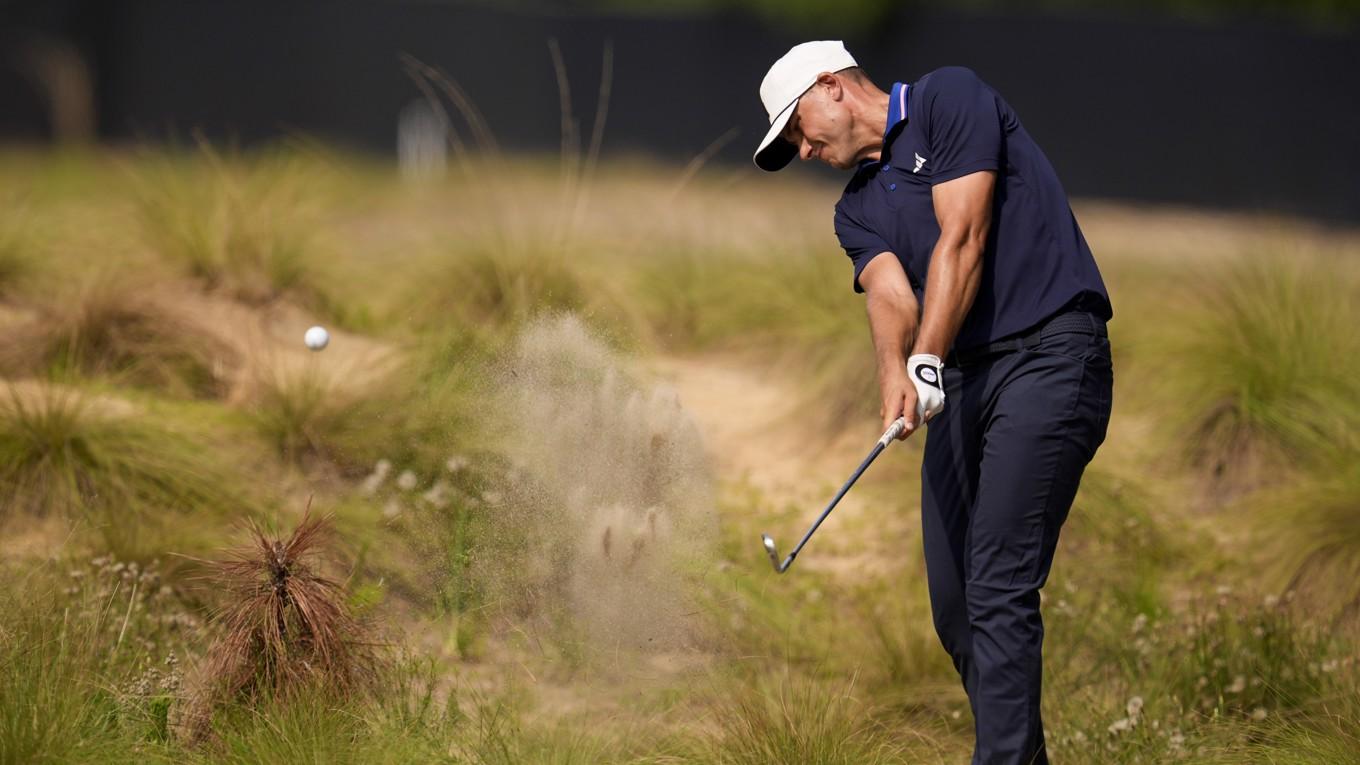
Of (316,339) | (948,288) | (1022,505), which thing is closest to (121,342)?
(316,339)

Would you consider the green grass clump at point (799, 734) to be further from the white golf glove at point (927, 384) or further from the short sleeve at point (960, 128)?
the short sleeve at point (960, 128)

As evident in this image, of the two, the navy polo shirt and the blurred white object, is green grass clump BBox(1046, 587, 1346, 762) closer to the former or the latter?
the navy polo shirt

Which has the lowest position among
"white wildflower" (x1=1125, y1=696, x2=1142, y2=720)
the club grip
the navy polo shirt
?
"white wildflower" (x1=1125, y1=696, x2=1142, y2=720)

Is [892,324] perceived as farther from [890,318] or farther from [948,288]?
[948,288]

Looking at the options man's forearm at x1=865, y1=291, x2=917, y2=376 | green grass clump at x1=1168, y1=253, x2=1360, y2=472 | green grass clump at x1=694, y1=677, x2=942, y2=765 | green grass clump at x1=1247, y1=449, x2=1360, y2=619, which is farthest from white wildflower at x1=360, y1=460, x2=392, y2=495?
green grass clump at x1=1168, y1=253, x2=1360, y2=472

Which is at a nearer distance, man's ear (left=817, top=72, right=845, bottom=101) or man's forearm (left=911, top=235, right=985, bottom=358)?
man's forearm (left=911, top=235, right=985, bottom=358)

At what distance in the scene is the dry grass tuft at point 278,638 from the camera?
3.78 metres

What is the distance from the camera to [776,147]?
4020mm

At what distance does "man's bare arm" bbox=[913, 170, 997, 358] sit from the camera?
3.57 metres

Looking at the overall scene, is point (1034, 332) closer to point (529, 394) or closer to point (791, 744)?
point (791, 744)

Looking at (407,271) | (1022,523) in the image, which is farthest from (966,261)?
(407,271)

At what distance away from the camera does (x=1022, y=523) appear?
357 cm

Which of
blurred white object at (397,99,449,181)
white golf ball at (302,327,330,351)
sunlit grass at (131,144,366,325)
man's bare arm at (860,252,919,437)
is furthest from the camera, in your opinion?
blurred white object at (397,99,449,181)

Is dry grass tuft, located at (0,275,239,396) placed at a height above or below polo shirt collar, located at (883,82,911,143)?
below
